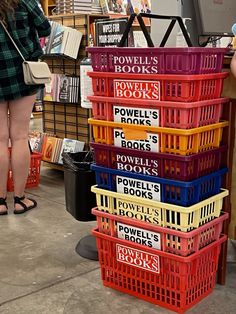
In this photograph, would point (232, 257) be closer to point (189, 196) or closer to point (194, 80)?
point (189, 196)

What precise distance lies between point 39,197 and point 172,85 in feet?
6.36

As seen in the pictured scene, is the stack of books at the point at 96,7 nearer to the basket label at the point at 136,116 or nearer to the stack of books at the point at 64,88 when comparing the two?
the stack of books at the point at 64,88

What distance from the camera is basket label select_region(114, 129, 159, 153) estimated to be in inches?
70.6

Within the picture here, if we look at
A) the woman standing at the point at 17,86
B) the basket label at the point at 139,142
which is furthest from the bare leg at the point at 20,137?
the basket label at the point at 139,142

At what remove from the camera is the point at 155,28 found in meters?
2.51

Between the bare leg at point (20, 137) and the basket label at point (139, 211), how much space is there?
122cm

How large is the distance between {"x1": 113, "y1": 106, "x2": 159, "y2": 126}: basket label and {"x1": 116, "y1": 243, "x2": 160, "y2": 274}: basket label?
0.53 m

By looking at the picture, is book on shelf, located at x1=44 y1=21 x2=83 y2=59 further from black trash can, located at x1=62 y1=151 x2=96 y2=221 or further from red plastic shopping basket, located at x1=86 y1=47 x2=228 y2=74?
red plastic shopping basket, located at x1=86 y1=47 x2=228 y2=74

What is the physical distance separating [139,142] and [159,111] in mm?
158

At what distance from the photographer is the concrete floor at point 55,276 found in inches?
75.8

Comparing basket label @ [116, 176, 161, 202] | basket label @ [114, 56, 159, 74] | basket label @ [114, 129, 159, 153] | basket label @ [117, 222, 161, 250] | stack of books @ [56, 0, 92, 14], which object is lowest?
basket label @ [117, 222, 161, 250]

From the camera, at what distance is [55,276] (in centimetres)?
220

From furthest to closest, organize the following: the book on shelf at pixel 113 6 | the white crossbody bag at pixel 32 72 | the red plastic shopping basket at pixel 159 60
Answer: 1. the book on shelf at pixel 113 6
2. the white crossbody bag at pixel 32 72
3. the red plastic shopping basket at pixel 159 60

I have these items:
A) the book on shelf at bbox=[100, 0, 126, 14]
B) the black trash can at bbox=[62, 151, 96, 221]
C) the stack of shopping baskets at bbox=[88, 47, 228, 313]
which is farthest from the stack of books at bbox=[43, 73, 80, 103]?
the stack of shopping baskets at bbox=[88, 47, 228, 313]
